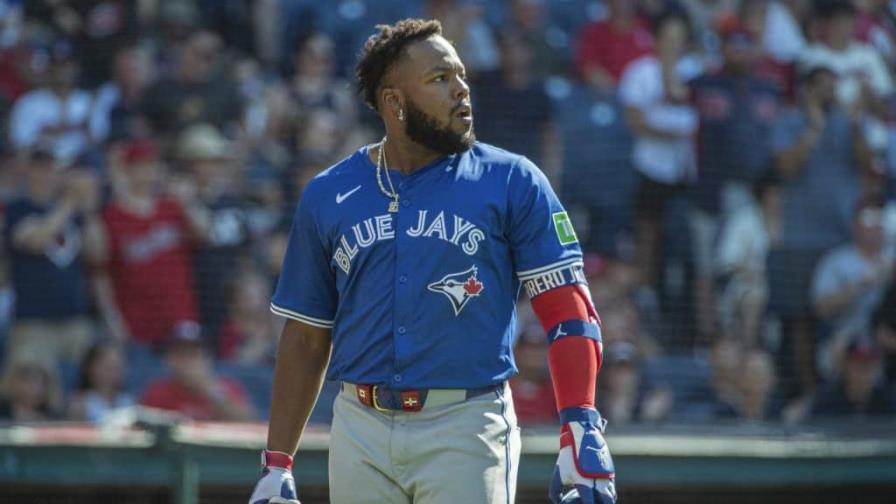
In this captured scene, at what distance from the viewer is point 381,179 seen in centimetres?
336

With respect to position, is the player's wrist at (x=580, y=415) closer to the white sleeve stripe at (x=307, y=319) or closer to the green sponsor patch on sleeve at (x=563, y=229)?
the green sponsor patch on sleeve at (x=563, y=229)

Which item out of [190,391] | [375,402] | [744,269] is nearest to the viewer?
[375,402]

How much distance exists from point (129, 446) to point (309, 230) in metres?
1.98

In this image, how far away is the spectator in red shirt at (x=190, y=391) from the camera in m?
6.84

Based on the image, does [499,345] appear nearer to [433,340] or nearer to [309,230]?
[433,340]

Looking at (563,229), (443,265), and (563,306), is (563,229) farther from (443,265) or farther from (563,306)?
(443,265)

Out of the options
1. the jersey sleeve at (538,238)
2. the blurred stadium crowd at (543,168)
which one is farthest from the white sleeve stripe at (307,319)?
the blurred stadium crowd at (543,168)

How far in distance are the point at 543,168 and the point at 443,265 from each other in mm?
5107

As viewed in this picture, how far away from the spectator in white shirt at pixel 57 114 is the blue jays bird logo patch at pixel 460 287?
5076mm

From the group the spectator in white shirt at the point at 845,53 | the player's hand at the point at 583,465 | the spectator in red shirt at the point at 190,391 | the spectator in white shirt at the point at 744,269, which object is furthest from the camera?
the spectator in white shirt at the point at 845,53

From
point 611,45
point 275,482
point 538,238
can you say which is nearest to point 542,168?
point 611,45

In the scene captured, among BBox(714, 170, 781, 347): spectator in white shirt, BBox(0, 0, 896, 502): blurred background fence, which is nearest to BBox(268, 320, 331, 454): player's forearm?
BBox(0, 0, 896, 502): blurred background fence

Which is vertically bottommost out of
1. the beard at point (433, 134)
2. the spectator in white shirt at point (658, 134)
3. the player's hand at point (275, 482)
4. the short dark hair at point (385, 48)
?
the player's hand at point (275, 482)

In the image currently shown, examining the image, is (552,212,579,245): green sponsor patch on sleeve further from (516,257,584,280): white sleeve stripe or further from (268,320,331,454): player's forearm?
(268,320,331,454): player's forearm
